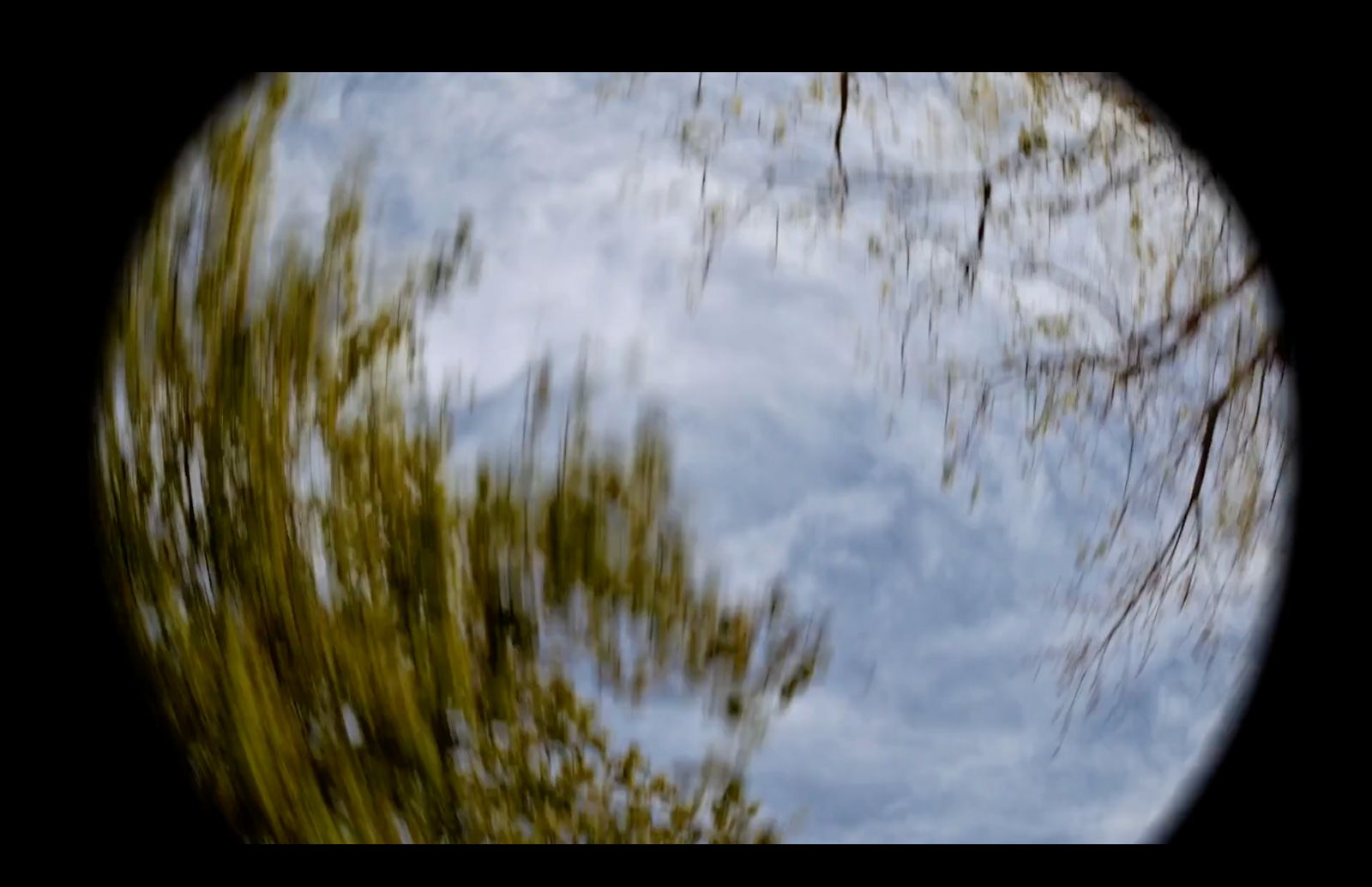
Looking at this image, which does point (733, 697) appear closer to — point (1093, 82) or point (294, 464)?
point (294, 464)

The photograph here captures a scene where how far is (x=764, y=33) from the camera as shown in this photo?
4.87 feet

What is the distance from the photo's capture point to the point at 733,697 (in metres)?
2.50

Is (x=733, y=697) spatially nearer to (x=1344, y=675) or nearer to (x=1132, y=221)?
(x=1344, y=675)

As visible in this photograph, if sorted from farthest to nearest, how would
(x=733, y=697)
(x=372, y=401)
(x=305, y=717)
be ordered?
1. (x=733, y=697)
2. (x=372, y=401)
3. (x=305, y=717)

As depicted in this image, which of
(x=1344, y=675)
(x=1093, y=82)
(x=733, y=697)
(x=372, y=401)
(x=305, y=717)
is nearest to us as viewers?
(x=1344, y=675)

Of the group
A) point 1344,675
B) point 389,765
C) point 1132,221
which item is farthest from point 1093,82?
point 389,765

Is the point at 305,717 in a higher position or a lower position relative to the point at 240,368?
lower

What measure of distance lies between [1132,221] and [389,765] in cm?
259

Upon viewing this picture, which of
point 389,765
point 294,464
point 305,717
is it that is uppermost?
point 294,464
